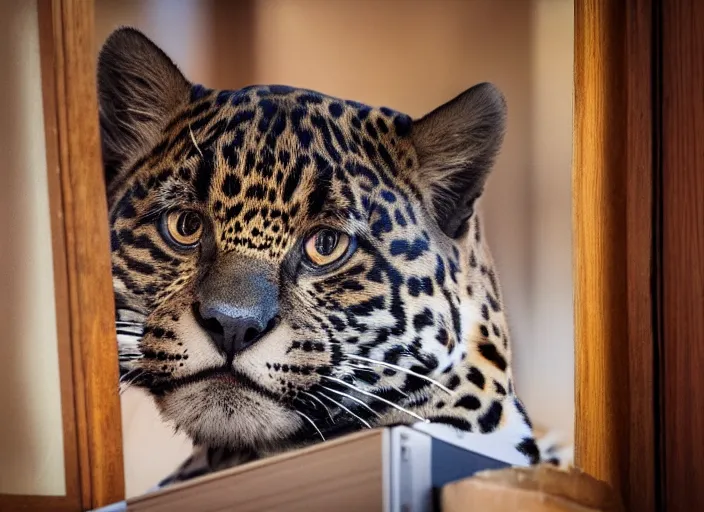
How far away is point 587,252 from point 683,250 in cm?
17

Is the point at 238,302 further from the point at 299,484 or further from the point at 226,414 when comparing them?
the point at 299,484

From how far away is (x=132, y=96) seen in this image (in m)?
1.44

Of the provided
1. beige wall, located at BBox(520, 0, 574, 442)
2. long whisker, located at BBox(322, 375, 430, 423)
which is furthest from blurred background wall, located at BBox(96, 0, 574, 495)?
long whisker, located at BBox(322, 375, 430, 423)

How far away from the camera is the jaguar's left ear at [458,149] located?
137cm

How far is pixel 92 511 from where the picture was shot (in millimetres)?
1448

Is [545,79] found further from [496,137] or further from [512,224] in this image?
[512,224]

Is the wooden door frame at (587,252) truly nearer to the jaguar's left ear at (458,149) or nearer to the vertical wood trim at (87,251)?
the vertical wood trim at (87,251)

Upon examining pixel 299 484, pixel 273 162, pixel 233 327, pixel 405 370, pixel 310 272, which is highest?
pixel 273 162

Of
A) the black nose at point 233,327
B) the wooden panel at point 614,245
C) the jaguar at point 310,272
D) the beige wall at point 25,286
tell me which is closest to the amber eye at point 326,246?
the jaguar at point 310,272

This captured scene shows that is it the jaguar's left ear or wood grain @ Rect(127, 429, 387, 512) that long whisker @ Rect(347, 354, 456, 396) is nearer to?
wood grain @ Rect(127, 429, 387, 512)

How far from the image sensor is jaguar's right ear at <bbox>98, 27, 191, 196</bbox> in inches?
56.0

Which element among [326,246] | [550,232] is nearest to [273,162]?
[326,246]

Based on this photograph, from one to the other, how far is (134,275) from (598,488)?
103 cm

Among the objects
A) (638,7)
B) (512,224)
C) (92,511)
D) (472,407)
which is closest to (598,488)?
(472,407)
